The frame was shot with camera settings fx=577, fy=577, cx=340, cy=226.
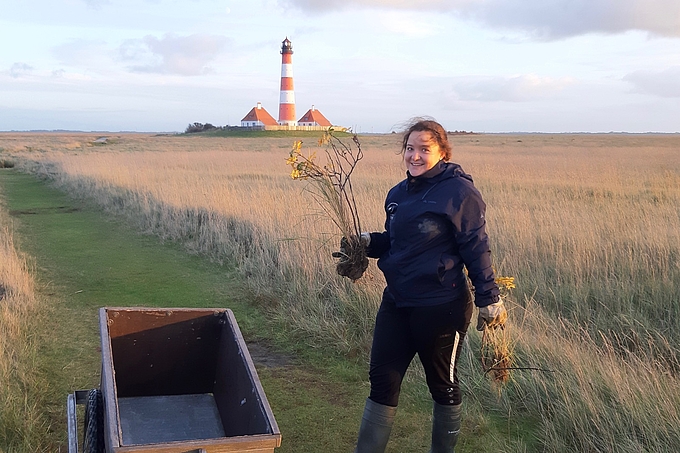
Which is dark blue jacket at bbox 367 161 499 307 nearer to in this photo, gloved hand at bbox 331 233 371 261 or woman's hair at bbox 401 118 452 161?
woman's hair at bbox 401 118 452 161

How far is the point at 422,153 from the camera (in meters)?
2.71

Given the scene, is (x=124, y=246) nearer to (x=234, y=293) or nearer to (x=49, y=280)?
(x=49, y=280)

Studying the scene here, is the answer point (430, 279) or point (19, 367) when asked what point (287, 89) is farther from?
point (430, 279)

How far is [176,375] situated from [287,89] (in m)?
56.0

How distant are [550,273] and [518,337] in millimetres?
2005

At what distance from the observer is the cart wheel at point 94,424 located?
2713 mm

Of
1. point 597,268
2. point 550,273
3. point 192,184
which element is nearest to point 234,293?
point 550,273

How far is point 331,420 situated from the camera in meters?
3.92

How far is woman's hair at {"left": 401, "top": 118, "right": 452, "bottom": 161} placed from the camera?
9.05 feet

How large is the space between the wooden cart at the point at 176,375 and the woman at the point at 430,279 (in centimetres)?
73

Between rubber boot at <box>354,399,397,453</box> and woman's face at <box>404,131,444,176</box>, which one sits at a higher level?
woman's face at <box>404,131,444,176</box>

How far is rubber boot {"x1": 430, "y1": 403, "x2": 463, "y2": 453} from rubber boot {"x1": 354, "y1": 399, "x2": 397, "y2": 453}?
0.27 metres

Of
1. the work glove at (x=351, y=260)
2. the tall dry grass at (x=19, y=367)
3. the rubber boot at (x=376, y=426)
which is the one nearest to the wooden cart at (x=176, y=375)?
the tall dry grass at (x=19, y=367)

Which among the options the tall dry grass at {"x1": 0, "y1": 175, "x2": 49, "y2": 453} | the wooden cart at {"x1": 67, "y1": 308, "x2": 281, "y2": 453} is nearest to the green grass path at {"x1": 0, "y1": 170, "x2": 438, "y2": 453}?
the tall dry grass at {"x1": 0, "y1": 175, "x2": 49, "y2": 453}
